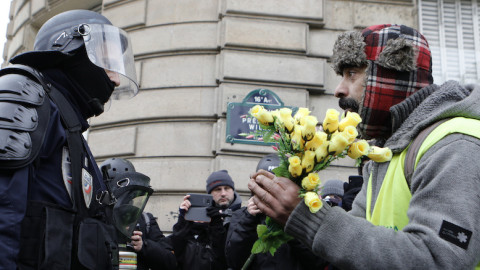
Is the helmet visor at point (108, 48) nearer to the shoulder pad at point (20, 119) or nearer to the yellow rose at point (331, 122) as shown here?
the shoulder pad at point (20, 119)

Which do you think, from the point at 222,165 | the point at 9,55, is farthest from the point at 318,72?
the point at 9,55

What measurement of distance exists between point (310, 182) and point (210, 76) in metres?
5.75

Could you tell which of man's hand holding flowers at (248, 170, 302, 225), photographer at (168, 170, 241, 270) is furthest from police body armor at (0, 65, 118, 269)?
photographer at (168, 170, 241, 270)

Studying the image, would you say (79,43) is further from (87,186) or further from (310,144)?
(310,144)

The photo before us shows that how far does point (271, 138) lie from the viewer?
80.2 inches

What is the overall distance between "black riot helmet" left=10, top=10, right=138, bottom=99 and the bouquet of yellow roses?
4.02 feet

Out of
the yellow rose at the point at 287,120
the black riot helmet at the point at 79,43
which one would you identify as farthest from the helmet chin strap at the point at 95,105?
the yellow rose at the point at 287,120

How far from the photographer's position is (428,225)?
1.64m

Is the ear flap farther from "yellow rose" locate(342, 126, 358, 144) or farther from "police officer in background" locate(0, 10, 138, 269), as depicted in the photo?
"police officer in background" locate(0, 10, 138, 269)

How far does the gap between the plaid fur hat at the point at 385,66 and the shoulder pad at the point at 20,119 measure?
1.34 m

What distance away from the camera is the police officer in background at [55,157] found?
6.59 feet

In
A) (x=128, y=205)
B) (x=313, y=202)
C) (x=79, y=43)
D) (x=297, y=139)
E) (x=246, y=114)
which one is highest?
(x=246, y=114)

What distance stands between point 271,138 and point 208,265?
293 centimetres

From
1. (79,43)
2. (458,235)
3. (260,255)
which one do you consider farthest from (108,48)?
(458,235)
